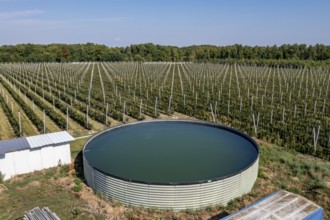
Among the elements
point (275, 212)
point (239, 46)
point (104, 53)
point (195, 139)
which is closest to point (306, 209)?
point (275, 212)

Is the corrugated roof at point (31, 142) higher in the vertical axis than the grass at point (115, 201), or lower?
higher

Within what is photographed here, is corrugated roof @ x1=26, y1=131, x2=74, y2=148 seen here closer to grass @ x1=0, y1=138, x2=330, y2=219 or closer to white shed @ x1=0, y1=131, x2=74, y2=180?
white shed @ x1=0, y1=131, x2=74, y2=180

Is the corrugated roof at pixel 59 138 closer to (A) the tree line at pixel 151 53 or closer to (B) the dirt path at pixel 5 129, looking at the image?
(B) the dirt path at pixel 5 129

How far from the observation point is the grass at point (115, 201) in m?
11.5

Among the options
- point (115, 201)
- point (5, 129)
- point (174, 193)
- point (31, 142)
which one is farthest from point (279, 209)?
point (5, 129)

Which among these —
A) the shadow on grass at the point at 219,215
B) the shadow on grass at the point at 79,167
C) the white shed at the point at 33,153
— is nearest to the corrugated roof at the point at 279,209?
the shadow on grass at the point at 219,215

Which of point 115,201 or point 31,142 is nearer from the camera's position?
point 115,201

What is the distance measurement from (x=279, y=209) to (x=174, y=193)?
3760 millimetres

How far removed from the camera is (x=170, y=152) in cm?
1680

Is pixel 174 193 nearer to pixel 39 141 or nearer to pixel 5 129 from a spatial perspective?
pixel 39 141

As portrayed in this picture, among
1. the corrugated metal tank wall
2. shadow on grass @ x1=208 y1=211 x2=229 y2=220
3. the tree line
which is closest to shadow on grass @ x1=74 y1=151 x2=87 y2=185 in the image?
the corrugated metal tank wall

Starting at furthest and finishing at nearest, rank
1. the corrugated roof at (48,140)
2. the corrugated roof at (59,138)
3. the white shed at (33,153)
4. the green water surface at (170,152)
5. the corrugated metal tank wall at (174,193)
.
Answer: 1. the corrugated roof at (59,138)
2. the corrugated roof at (48,140)
3. the white shed at (33,153)
4. the green water surface at (170,152)
5. the corrugated metal tank wall at (174,193)

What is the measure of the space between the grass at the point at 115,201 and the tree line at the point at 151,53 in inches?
2705

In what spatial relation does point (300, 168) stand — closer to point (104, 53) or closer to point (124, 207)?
point (124, 207)
